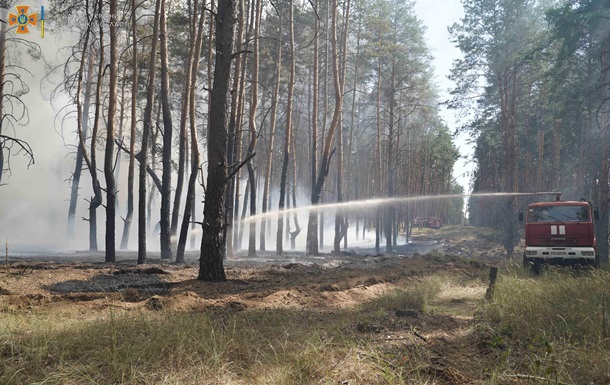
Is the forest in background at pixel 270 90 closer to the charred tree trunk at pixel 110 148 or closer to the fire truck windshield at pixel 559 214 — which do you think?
the charred tree trunk at pixel 110 148

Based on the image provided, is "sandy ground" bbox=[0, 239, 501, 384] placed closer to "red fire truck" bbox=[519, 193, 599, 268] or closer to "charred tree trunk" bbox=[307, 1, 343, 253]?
"red fire truck" bbox=[519, 193, 599, 268]

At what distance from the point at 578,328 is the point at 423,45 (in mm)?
32085

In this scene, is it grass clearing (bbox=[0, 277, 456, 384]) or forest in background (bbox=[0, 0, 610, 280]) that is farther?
forest in background (bbox=[0, 0, 610, 280])

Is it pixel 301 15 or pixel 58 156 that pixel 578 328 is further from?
pixel 58 156

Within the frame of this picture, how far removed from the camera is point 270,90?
31109mm

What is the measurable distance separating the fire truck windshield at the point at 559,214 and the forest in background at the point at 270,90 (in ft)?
9.15

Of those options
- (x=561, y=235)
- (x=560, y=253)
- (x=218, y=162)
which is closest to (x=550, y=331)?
(x=218, y=162)

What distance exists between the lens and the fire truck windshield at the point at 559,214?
45.6ft

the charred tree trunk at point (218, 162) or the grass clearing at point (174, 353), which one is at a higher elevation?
the charred tree trunk at point (218, 162)

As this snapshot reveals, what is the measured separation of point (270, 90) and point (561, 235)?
2182 cm

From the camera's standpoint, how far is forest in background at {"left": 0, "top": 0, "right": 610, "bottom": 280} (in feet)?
48.7

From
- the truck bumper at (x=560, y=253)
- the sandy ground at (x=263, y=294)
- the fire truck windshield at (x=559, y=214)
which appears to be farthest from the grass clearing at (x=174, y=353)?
the fire truck windshield at (x=559, y=214)

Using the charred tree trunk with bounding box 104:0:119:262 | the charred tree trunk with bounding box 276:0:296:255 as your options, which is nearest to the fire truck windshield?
the charred tree trunk with bounding box 276:0:296:255

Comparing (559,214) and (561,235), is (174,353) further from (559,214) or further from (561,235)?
(559,214)
